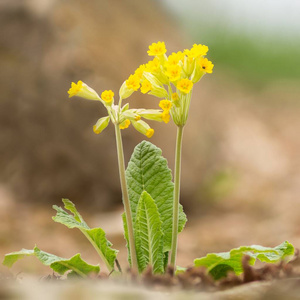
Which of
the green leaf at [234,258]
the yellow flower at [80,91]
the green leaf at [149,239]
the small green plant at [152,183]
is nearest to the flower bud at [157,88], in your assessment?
the small green plant at [152,183]

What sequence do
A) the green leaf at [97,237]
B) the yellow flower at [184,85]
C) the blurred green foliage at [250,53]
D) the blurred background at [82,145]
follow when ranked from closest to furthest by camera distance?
the yellow flower at [184,85] → the green leaf at [97,237] → the blurred background at [82,145] → the blurred green foliage at [250,53]

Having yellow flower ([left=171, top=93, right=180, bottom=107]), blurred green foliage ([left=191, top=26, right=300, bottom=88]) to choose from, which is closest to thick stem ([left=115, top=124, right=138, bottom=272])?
yellow flower ([left=171, top=93, right=180, bottom=107])

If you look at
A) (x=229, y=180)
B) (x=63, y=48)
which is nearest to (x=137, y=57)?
(x=63, y=48)

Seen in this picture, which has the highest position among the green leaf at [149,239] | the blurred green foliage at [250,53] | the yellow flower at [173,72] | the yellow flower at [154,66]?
the blurred green foliage at [250,53]

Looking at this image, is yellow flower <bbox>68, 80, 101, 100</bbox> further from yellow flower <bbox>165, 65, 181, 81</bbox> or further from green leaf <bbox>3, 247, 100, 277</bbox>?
green leaf <bbox>3, 247, 100, 277</bbox>

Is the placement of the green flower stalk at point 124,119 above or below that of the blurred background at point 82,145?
below

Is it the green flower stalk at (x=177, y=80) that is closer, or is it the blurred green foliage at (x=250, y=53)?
the green flower stalk at (x=177, y=80)

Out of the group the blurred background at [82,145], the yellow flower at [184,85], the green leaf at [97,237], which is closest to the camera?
the yellow flower at [184,85]

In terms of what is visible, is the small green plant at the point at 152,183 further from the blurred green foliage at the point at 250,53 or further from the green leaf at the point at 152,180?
the blurred green foliage at the point at 250,53
